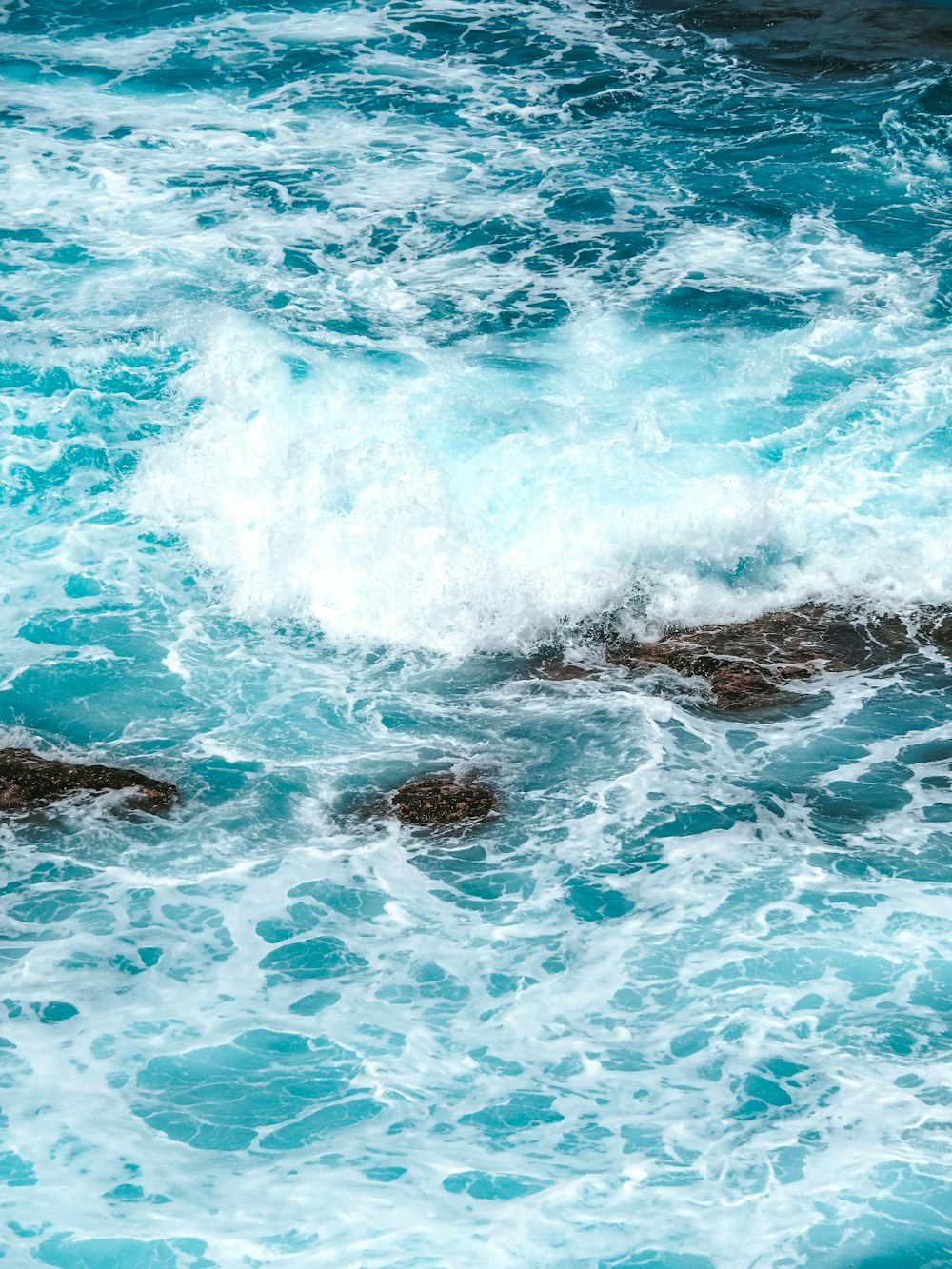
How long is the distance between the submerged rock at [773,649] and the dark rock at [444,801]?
1687 millimetres

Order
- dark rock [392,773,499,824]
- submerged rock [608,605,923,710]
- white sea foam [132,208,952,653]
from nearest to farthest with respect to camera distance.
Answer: dark rock [392,773,499,824] → submerged rock [608,605,923,710] → white sea foam [132,208,952,653]

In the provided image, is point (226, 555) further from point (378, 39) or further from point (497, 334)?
point (378, 39)

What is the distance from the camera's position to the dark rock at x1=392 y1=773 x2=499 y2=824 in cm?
750

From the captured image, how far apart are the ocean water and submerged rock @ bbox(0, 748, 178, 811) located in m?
0.15

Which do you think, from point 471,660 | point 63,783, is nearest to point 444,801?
point 471,660

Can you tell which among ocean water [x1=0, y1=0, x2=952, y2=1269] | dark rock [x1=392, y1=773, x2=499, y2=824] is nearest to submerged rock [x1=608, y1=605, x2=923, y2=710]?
ocean water [x1=0, y1=0, x2=952, y2=1269]

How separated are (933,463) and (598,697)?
4192mm

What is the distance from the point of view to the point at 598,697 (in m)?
8.48

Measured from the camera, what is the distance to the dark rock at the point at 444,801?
295 inches

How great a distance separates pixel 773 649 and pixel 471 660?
6.86 ft

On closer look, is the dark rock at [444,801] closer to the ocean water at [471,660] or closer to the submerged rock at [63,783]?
the ocean water at [471,660]

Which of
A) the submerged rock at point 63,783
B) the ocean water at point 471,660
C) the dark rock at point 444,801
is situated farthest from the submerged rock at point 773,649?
the submerged rock at point 63,783

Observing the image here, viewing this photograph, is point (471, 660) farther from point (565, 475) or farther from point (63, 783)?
point (63, 783)

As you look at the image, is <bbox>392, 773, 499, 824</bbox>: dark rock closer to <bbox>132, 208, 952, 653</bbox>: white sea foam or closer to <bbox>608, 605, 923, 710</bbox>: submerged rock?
<bbox>132, 208, 952, 653</bbox>: white sea foam
